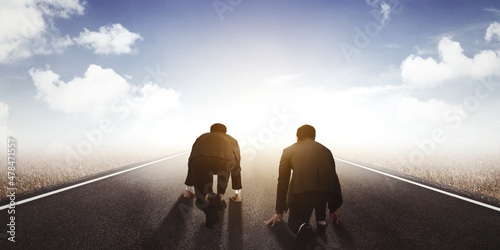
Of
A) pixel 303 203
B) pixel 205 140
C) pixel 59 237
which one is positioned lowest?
pixel 59 237

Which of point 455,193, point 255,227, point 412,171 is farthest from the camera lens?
point 412,171

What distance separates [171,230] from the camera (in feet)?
10.2

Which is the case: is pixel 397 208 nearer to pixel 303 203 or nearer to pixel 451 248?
pixel 451 248

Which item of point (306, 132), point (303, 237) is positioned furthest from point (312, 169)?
point (303, 237)

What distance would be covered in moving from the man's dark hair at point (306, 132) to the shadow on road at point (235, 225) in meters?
1.57

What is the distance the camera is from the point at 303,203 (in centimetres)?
271

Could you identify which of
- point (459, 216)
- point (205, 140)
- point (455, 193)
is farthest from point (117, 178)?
point (455, 193)

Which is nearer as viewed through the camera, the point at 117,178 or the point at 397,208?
the point at 397,208

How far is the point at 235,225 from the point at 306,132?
5.68ft

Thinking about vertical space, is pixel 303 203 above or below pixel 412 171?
above

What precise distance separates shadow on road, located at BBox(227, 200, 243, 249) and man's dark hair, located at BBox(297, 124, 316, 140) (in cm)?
157

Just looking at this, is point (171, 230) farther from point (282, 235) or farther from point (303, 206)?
point (303, 206)

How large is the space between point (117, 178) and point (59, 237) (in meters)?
3.57

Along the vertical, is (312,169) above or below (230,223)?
above
